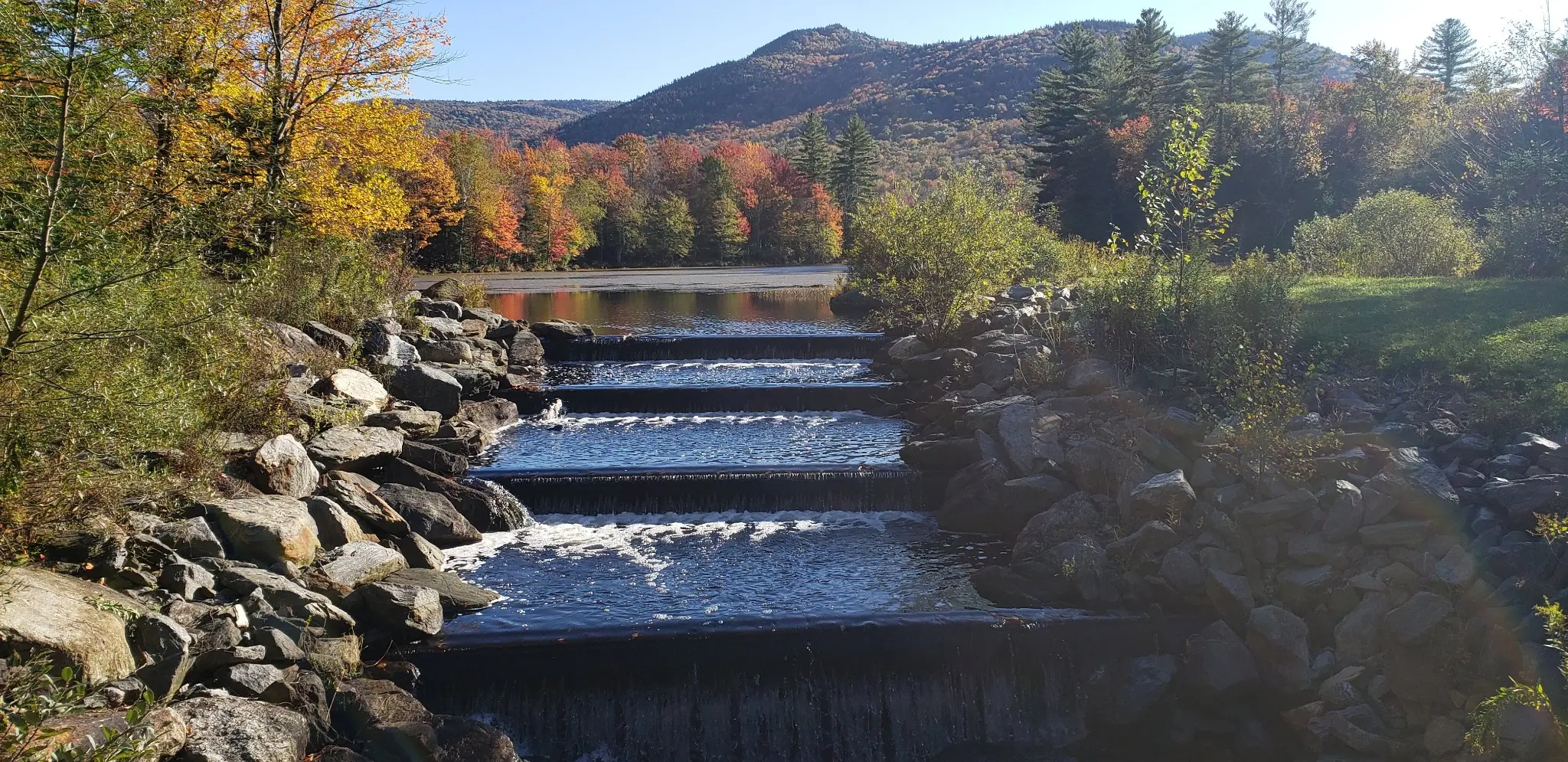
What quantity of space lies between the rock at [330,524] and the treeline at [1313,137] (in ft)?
42.7

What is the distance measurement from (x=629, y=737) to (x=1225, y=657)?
4.68 metres

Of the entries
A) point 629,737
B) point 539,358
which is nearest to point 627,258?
point 539,358

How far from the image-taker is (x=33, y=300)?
6.35 m

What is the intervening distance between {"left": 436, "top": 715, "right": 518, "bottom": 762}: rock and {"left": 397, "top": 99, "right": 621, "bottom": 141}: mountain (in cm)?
14947

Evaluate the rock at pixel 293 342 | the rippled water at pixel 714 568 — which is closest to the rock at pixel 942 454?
the rippled water at pixel 714 568

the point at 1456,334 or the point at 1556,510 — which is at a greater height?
the point at 1456,334

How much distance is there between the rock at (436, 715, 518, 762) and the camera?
21.7 ft

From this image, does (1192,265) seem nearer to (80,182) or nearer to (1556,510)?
(1556,510)

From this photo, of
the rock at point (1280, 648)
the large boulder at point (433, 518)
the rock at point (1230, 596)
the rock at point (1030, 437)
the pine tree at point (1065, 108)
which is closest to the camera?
the rock at point (1280, 648)

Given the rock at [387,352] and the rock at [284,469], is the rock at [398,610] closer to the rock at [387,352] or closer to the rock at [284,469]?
the rock at [284,469]

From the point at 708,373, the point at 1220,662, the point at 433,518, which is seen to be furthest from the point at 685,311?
the point at 1220,662

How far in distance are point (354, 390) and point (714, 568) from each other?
20.0ft

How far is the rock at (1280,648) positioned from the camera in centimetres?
758

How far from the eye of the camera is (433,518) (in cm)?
1077
